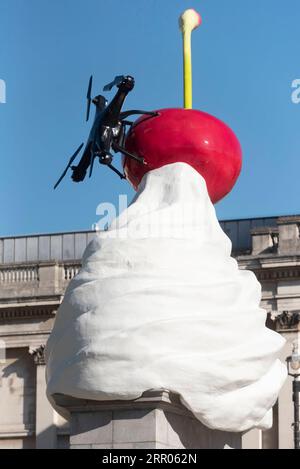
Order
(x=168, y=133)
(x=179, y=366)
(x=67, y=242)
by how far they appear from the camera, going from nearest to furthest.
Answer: (x=179, y=366)
(x=168, y=133)
(x=67, y=242)

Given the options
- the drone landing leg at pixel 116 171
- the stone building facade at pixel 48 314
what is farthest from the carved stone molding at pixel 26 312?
the drone landing leg at pixel 116 171

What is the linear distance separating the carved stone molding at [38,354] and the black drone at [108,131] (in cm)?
2750

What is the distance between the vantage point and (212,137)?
27.0 meters

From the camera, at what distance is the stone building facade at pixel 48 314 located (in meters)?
51.8

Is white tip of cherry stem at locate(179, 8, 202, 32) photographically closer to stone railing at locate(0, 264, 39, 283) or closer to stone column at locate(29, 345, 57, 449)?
stone column at locate(29, 345, 57, 449)

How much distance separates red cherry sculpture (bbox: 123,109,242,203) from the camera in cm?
2692

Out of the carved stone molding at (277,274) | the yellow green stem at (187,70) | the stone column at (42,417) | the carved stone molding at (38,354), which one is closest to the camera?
the yellow green stem at (187,70)

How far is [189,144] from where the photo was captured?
2691cm

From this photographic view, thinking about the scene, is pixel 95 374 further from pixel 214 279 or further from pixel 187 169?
pixel 187 169

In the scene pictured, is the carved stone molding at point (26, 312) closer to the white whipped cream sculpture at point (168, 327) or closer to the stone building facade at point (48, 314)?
the stone building facade at point (48, 314)

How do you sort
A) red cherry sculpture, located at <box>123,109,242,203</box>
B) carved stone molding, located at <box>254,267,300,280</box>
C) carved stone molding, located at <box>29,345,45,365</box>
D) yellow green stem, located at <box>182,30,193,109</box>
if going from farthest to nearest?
1. carved stone molding, located at <box>29,345,45,365</box>
2. carved stone molding, located at <box>254,267,300,280</box>
3. yellow green stem, located at <box>182,30,193,109</box>
4. red cherry sculpture, located at <box>123,109,242,203</box>

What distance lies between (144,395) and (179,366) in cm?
68

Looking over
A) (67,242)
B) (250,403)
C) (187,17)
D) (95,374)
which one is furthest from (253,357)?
(67,242)

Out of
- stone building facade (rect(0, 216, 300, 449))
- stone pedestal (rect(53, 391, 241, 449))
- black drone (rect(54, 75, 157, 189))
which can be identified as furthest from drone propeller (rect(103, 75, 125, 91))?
stone building facade (rect(0, 216, 300, 449))
